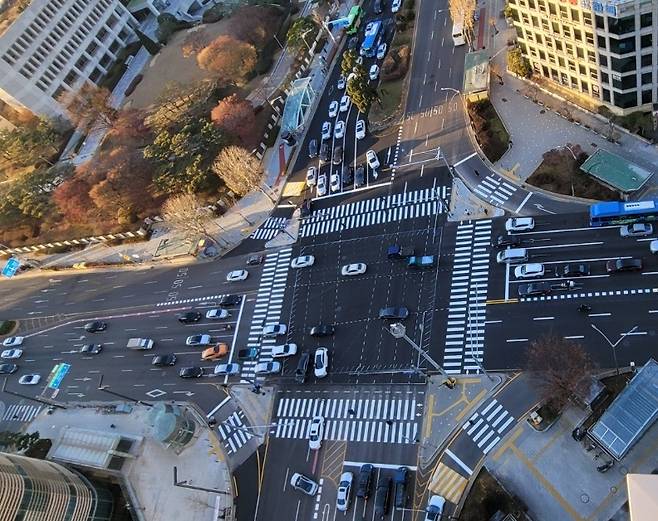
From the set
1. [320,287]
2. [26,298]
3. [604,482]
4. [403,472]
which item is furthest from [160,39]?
[604,482]

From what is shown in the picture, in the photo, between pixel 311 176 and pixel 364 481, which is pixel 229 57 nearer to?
pixel 311 176

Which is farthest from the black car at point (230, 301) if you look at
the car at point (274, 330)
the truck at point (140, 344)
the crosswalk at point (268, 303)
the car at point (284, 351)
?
the truck at point (140, 344)

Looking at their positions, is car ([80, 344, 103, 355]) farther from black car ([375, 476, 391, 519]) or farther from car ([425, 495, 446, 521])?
car ([425, 495, 446, 521])

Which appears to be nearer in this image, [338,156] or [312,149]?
[338,156]

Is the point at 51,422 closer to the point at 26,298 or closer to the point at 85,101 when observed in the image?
the point at 26,298

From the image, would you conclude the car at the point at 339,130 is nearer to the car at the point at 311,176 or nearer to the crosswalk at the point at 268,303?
the car at the point at 311,176

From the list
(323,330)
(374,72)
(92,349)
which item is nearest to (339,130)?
(374,72)
